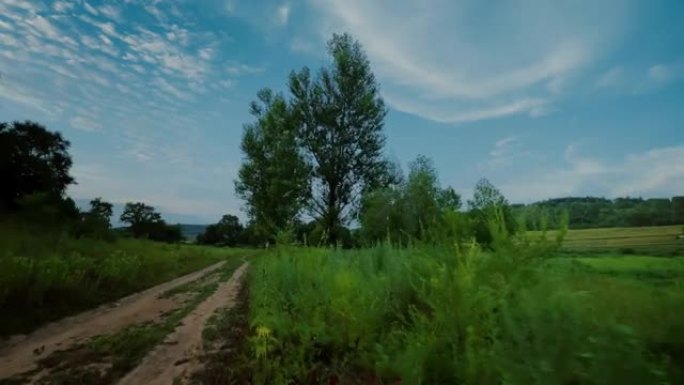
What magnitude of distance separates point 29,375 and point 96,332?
374cm

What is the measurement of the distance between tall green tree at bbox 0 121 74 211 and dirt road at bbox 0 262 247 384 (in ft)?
59.7

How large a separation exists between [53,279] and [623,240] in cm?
1521

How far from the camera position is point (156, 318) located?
12.8 m

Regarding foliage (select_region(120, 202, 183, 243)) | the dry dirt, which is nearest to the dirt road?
the dry dirt

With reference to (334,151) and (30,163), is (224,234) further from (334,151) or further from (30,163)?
(334,151)

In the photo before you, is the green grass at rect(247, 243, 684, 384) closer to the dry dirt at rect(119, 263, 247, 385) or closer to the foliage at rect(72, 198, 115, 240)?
the dry dirt at rect(119, 263, 247, 385)

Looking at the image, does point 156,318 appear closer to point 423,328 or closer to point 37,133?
point 423,328

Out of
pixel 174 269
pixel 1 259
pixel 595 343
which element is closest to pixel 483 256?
pixel 595 343

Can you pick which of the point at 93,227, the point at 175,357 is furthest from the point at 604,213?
the point at 93,227

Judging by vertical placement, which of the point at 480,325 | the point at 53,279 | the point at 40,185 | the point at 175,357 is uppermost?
the point at 40,185

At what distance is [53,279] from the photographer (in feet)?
45.3

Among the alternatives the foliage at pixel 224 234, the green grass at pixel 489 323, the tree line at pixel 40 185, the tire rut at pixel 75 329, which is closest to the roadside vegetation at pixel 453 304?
the green grass at pixel 489 323

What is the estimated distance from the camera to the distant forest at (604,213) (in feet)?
10.7

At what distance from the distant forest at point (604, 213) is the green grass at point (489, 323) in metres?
0.26
